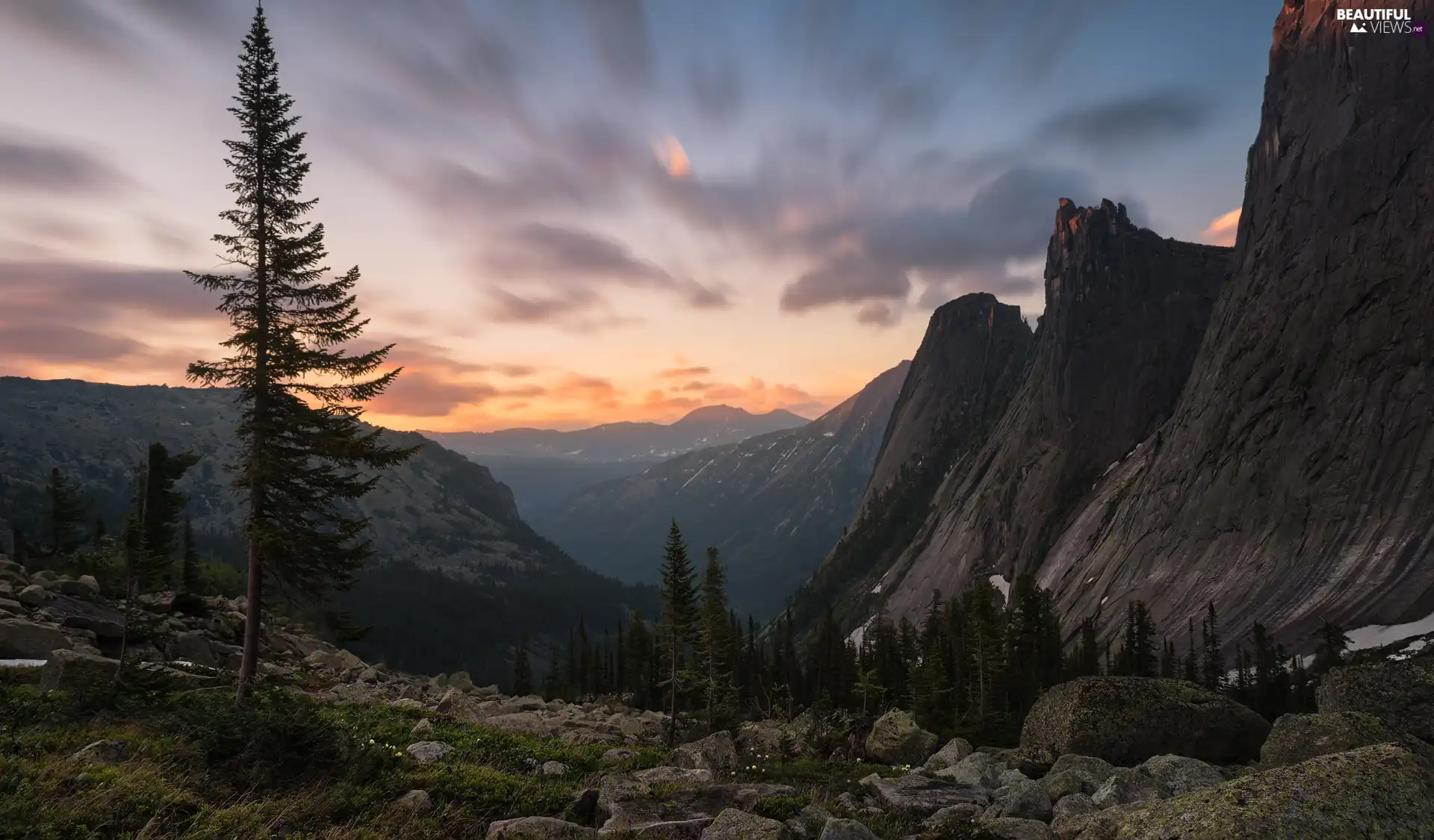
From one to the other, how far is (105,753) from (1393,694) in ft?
Result: 119

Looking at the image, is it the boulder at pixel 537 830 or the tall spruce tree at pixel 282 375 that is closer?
the boulder at pixel 537 830

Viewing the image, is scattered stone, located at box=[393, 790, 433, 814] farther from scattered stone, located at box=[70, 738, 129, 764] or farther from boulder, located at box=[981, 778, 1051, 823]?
boulder, located at box=[981, 778, 1051, 823]

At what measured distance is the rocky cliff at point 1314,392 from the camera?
252 feet

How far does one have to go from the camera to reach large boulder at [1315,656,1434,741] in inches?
824

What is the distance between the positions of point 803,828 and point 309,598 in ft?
67.5

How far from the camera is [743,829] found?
11078mm

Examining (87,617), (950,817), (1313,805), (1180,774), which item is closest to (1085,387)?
(1180,774)

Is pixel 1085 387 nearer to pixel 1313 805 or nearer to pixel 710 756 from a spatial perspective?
pixel 710 756

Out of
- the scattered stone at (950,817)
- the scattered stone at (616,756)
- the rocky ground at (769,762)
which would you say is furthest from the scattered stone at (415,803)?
the scattered stone at (950,817)

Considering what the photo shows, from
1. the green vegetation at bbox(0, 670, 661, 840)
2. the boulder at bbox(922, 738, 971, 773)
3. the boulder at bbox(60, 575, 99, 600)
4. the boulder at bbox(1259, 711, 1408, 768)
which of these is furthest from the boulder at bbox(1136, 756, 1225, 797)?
the boulder at bbox(60, 575, 99, 600)

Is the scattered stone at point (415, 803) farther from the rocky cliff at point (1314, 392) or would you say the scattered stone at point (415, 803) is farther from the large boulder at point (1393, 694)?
the rocky cliff at point (1314, 392)

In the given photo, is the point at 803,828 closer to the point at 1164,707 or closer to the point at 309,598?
the point at 309,598

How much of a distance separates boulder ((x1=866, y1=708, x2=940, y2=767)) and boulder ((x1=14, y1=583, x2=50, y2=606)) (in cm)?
3917

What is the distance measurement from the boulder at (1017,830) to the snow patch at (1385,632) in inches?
3178
